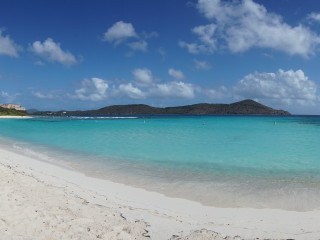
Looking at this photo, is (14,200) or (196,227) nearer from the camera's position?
(196,227)

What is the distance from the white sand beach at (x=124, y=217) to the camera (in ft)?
21.1

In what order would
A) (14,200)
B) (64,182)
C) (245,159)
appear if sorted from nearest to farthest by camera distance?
(14,200) → (64,182) → (245,159)

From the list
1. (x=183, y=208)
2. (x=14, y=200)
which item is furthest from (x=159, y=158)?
(x=14, y=200)

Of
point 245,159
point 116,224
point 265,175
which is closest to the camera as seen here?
point 116,224

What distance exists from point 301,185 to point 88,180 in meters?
8.57

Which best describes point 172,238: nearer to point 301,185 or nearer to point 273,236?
point 273,236

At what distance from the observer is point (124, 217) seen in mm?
7492

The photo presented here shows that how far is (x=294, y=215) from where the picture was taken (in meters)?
8.23

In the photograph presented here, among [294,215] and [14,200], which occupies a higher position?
[14,200]

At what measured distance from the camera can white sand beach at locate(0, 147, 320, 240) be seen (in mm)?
6434

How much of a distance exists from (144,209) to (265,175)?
25.7 ft

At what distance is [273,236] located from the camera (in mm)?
6633

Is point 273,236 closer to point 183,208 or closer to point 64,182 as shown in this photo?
point 183,208

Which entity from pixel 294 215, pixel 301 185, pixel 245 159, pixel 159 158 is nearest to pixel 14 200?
pixel 294 215
